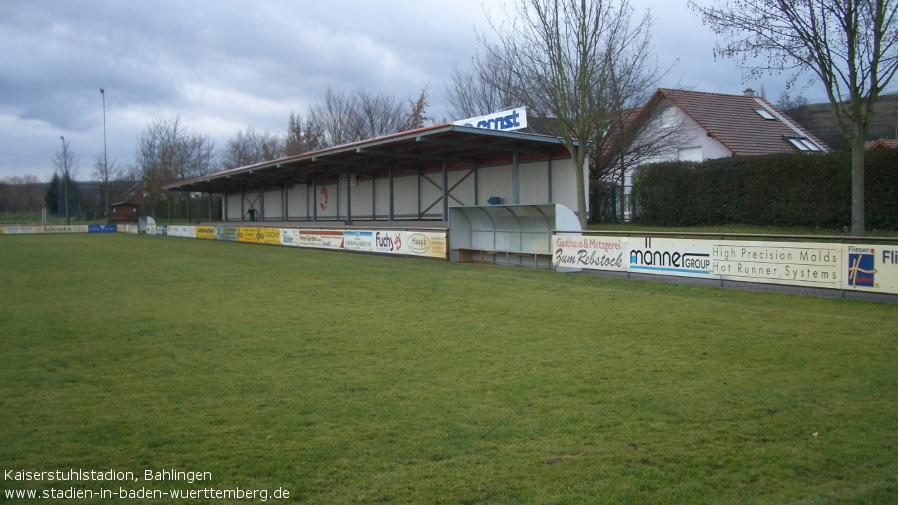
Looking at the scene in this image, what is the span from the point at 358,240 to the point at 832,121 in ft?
150

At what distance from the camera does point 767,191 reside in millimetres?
21828

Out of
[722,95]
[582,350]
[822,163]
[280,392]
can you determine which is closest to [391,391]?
[280,392]

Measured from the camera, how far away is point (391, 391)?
23.0 ft

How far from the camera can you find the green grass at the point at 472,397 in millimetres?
4750

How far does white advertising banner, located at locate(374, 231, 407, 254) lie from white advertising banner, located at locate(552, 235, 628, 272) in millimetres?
8348

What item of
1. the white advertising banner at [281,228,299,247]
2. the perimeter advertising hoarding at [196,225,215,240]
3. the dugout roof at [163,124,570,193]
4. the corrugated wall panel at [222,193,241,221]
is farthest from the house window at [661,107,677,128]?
the corrugated wall panel at [222,193,241,221]

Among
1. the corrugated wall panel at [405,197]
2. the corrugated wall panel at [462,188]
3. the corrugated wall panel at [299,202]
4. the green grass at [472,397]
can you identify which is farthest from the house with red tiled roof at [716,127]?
the corrugated wall panel at [299,202]

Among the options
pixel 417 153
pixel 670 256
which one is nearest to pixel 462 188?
pixel 417 153

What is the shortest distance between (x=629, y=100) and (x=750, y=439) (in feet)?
93.9

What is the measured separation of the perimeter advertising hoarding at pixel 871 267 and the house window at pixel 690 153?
71.3 feet

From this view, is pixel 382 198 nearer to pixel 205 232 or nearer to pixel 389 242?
pixel 389 242

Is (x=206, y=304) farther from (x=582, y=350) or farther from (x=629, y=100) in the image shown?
(x=629, y=100)

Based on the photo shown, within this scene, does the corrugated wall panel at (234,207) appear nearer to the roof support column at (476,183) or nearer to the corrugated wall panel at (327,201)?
the corrugated wall panel at (327,201)

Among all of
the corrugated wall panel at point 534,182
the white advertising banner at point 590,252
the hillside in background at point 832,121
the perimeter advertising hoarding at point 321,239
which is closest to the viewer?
the white advertising banner at point 590,252
